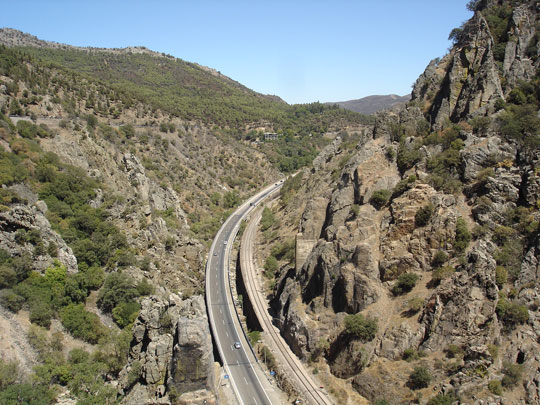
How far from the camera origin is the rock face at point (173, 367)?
34562 mm

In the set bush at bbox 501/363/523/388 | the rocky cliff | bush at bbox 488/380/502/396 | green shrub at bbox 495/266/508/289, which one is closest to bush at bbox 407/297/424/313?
the rocky cliff

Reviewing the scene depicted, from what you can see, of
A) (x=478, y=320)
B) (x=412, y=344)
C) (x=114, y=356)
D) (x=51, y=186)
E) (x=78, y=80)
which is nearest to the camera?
(x=478, y=320)

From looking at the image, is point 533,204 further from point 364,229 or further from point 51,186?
point 51,186

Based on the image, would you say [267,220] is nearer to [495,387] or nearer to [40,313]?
[40,313]

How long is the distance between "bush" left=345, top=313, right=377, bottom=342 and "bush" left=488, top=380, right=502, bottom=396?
10283 millimetres

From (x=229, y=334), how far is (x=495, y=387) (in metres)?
30.8

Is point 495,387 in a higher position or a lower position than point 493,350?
lower

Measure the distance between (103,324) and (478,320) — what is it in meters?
36.7

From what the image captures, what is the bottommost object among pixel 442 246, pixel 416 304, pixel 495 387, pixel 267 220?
pixel 495 387

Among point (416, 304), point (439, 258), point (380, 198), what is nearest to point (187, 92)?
point (380, 198)

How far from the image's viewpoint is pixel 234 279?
67.4 m

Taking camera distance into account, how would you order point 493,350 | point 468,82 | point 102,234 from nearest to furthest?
1. point 493,350
2. point 468,82
3. point 102,234

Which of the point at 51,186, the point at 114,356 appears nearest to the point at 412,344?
the point at 114,356

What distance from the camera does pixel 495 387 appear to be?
28.9m
